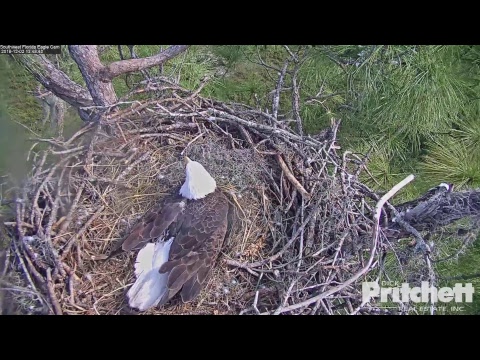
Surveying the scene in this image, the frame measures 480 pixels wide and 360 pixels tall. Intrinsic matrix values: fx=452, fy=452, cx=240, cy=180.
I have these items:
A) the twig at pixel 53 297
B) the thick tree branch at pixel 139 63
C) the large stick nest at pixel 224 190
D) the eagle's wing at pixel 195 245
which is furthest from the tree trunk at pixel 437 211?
the twig at pixel 53 297

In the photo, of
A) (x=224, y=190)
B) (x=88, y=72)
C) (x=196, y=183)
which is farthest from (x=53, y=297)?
(x=88, y=72)

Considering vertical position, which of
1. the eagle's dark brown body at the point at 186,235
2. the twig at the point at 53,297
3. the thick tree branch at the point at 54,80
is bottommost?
the twig at the point at 53,297

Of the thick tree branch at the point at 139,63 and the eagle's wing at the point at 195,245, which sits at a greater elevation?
the thick tree branch at the point at 139,63

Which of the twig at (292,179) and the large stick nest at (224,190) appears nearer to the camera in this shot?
the large stick nest at (224,190)

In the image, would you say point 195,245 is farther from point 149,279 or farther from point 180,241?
point 149,279

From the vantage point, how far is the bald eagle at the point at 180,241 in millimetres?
1606

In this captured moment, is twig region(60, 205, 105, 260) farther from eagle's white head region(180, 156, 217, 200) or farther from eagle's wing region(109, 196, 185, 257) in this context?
eagle's white head region(180, 156, 217, 200)

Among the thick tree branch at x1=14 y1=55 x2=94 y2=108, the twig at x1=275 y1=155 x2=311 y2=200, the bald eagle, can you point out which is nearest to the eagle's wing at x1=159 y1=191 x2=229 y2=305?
the bald eagle

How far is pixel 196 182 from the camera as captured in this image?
183 cm

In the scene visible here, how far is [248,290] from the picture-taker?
1683mm

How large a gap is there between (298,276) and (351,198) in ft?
1.37

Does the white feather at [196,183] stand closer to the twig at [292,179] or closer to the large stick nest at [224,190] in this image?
the large stick nest at [224,190]

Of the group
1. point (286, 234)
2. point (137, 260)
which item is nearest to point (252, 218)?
point (286, 234)

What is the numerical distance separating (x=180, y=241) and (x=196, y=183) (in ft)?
0.80
